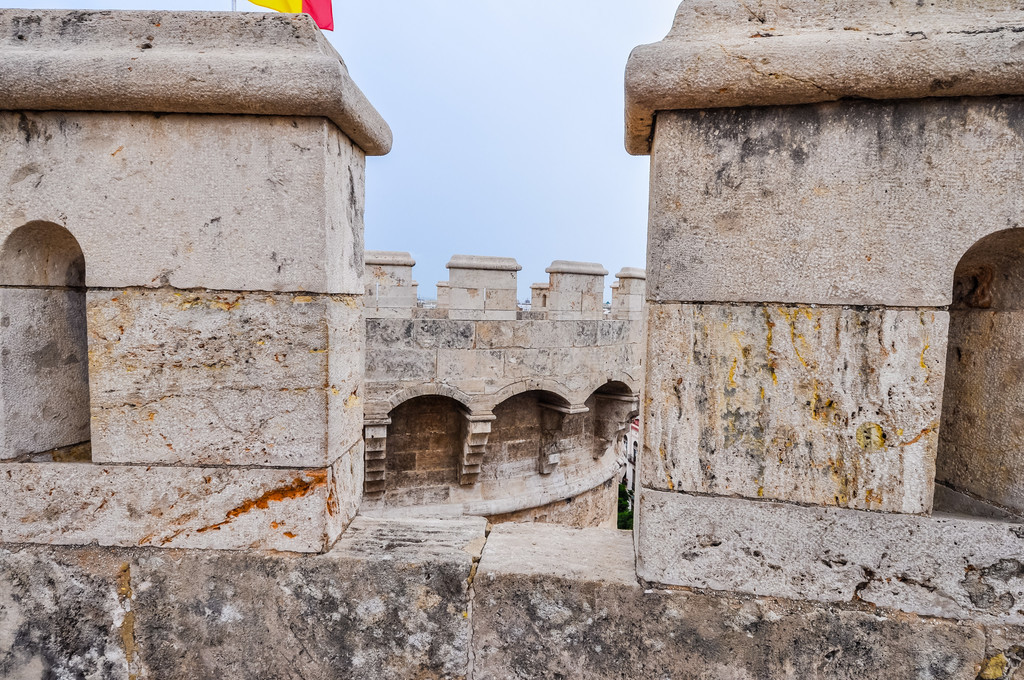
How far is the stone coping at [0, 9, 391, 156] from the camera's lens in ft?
5.38

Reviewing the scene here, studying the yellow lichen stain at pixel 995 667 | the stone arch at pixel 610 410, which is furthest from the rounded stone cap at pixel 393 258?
the yellow lichen stain at pixel 995 667

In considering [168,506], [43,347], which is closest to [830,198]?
[168,506]

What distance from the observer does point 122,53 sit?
166 centimetres

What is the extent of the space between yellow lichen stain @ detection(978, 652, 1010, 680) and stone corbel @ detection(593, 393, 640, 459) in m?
4.99

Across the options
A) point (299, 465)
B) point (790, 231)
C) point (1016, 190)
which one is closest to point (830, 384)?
point (790, 231)

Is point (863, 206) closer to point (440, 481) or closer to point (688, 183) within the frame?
point (688, 183)

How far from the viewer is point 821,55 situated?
1.49 meters

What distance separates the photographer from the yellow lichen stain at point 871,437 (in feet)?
5.20

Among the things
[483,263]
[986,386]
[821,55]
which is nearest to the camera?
[821,55]

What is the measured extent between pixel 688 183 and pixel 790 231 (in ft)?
0.99

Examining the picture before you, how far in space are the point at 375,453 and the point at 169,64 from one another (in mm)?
4165

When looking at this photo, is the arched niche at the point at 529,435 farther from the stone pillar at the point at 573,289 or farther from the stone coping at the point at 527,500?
the stone pillar at the point at 573,289

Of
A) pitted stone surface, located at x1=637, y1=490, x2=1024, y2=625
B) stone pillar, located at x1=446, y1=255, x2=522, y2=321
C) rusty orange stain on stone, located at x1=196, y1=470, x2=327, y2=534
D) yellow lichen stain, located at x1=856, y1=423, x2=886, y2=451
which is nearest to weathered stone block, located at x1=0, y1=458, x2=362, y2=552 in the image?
rusty orange stain on stone, located at x1=196, y1=470, x2=327, y2=534

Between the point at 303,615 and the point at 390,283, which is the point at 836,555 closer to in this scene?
the point at 303,615
